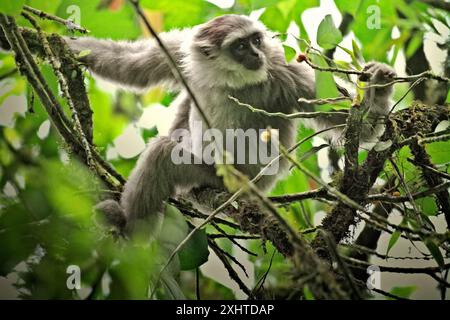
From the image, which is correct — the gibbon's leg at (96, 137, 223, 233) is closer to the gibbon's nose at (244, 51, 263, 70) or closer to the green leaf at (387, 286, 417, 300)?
the gibbon's nose at (244, 51, 263, 70)

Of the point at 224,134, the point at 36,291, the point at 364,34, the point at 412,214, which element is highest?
the point at 364,34

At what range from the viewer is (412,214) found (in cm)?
187

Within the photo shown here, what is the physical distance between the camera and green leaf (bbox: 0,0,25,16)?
5.21ft

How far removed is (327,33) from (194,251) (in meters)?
0.88

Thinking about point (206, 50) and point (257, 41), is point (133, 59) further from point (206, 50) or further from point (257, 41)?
point (257, 41)

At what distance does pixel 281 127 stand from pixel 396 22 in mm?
641

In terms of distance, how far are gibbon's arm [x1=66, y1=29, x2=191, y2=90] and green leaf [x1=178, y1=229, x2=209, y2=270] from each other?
2.88ft

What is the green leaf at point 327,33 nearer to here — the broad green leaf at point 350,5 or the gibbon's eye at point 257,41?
the broad green leaf at point 350,5

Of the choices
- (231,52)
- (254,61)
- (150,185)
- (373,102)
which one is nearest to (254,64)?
(254,61)

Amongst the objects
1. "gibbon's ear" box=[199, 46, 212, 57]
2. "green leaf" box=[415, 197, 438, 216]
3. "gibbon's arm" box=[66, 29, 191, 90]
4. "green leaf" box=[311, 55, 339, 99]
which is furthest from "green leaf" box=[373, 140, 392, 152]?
"gibbon's arm" box=[66, 29, 191, 90]

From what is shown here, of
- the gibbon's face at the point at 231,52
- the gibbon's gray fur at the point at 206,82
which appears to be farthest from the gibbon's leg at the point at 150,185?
the gibbon's face at the point at 231,52
